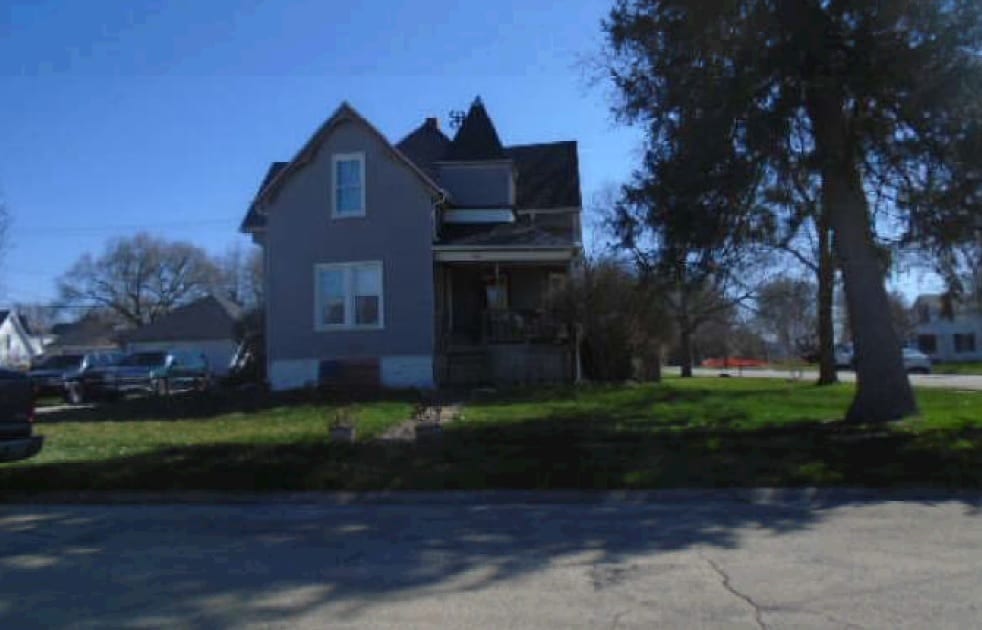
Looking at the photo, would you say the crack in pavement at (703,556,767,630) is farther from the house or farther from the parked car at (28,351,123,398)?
the parked car at (28,351,123,398)

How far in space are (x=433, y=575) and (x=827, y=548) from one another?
333cm

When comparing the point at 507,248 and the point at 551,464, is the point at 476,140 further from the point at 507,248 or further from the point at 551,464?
the point at 551,464

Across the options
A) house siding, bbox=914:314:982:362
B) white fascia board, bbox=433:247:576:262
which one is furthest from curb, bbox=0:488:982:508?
house siding, bbox=914:314:982:362

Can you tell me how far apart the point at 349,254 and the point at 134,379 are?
12289mm

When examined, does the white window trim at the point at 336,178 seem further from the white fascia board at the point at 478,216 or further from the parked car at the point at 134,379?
the parked car at the point at 134,379

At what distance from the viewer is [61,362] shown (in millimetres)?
35938

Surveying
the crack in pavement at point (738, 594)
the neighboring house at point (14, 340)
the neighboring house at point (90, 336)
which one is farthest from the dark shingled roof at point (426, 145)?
the neighboring house at point (90, 336)

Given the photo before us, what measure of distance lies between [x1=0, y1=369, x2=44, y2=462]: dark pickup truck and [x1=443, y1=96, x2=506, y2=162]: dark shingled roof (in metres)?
19.9

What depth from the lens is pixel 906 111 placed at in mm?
14352

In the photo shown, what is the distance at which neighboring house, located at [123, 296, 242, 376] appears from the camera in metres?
58.0

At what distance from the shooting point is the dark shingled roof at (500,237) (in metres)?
25.5

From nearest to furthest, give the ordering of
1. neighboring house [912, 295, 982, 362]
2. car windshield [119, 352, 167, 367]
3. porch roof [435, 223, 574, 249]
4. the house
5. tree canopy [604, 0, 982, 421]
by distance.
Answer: tree canopy [604, 0, 982, 421], porch roof [435, 223, 574, 249], the house, car windshield [119, 352, 167, 367], neighboring house [912, 295, 982, 362]

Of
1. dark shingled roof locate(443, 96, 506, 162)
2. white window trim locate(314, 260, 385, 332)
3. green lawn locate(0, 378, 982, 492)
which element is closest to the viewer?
green lawn locate(0, 378, 982, 492)

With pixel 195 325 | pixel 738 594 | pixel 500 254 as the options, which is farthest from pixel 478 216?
pixel 195 325
